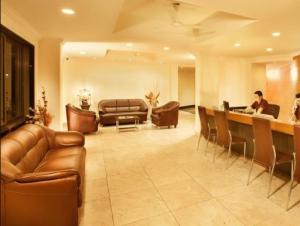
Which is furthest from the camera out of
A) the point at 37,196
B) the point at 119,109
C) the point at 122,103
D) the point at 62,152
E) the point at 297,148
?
the point at 122,103

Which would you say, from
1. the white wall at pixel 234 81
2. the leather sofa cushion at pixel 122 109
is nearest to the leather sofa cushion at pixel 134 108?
the leather sofa cushion at pixel 122 109

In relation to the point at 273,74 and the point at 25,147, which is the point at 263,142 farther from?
the point at 273,74

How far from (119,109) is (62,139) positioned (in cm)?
488

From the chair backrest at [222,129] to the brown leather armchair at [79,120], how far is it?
3848 millimetres

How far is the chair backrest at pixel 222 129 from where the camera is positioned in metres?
3.53

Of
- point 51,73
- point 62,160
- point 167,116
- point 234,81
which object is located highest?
point 234,81

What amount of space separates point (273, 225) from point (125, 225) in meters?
1.47

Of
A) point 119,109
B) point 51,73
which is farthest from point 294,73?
point 51,73

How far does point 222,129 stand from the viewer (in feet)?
11.9

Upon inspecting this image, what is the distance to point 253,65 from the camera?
8141 mm

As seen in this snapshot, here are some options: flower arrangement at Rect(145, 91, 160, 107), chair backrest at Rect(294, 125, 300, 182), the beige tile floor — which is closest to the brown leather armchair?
the beige tile floor

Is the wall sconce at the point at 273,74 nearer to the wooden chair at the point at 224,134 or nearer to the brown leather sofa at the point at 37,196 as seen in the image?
the wooden chair at the point at 224,134

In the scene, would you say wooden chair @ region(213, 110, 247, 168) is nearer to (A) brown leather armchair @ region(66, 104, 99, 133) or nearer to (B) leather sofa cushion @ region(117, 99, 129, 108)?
(A) brown leather armchair @ region(66, 104, 99, 133)

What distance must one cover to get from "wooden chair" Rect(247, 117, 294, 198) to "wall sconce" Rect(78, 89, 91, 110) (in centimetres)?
660
